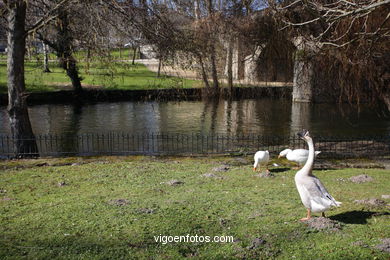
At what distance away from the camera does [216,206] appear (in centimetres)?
779

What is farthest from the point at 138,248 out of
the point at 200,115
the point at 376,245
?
the point at 200,115

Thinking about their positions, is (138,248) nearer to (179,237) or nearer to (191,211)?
(179,237)

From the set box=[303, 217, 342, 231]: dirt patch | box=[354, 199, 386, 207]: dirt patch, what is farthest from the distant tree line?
box=[303, 217, 342, 231]: dirt patch

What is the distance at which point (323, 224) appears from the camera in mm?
6570

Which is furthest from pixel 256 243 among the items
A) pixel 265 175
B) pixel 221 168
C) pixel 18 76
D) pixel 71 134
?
pixel 71 134

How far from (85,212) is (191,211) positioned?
1861 millimetres

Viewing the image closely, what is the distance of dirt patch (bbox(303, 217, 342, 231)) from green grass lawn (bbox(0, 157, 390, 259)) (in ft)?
0.34

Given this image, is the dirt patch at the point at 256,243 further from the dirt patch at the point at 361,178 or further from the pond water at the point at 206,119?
the pond water at the point at 206,119

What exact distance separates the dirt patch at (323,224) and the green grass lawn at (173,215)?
0.34ft

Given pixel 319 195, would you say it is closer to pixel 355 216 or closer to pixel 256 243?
pixel 355 216

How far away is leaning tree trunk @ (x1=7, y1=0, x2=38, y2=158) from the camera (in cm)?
1291

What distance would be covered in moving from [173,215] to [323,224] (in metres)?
2.45

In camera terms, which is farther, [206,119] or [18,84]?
[206,119]

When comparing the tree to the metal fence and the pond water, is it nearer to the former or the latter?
the metal fence
